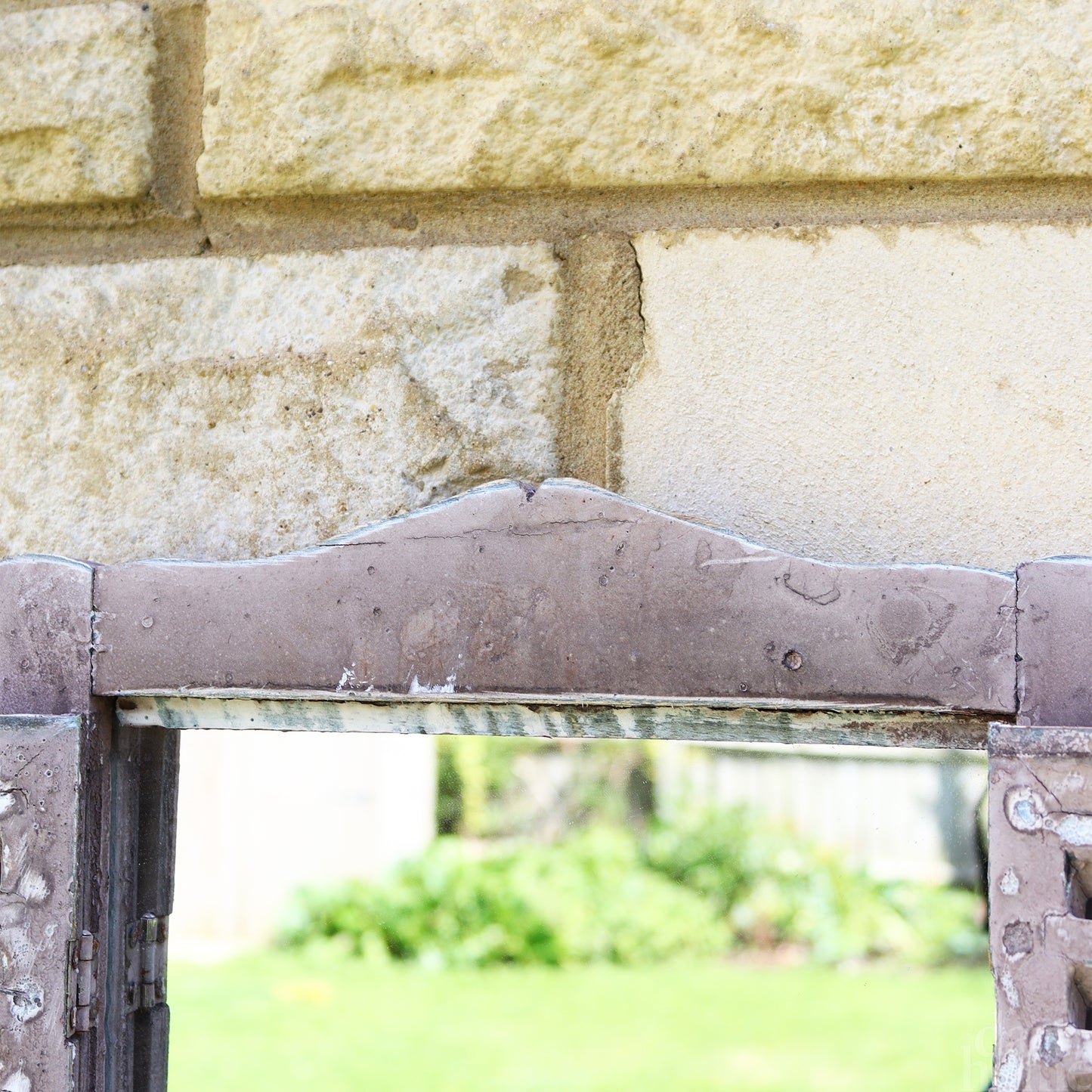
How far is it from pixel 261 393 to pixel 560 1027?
3528 millimetres

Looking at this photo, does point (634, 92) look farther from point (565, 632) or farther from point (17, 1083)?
point (17, 1083)

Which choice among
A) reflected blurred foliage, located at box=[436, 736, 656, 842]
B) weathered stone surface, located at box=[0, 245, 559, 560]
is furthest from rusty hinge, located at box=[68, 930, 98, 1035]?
reflected blurred foliage, located at box=[436, 736, 656, 842]

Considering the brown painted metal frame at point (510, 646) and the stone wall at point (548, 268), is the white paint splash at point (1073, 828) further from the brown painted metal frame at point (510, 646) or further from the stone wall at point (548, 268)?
the stone wall at point (548, 268)

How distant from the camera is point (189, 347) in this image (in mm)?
886

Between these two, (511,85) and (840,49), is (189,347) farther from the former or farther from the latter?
(840,49)

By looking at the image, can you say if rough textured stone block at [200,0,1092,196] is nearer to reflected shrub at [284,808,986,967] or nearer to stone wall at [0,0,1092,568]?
stone wall at [0,0,1092,568]

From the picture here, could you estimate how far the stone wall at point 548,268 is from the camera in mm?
774

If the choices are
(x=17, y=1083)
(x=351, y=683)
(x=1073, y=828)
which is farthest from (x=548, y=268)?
(x=17, y=1083)

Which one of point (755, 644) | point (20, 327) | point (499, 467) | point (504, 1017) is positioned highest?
point (20, 327)

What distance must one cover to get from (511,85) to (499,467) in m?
0.28

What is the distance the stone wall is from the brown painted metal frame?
92 millimetres

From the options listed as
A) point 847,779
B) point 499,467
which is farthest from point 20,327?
point 847,779

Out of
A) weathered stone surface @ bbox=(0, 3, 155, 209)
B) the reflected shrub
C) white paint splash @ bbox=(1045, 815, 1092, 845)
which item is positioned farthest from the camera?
the reflected shrub

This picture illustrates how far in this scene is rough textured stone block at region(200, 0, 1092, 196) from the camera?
0.77m
